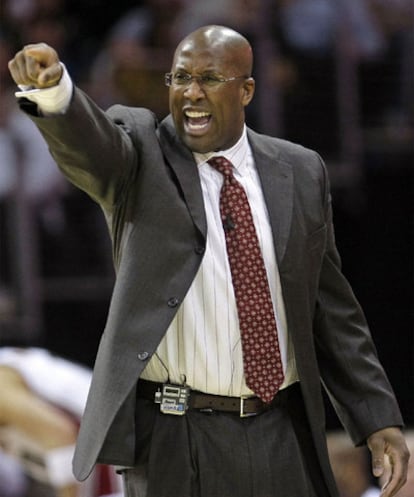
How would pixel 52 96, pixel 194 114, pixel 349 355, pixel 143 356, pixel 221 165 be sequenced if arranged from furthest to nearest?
pixel 349 355 → pixel 221 165 → pixel 194 114 → pixel 143 356 → pixel 52 96

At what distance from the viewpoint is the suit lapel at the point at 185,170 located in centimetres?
291

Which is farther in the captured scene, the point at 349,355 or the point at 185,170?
the point at 349,355

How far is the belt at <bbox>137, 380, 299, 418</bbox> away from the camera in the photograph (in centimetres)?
290

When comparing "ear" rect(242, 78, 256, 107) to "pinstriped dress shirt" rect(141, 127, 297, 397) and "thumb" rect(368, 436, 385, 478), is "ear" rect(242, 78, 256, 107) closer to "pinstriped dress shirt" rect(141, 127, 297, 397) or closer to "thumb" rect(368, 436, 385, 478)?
"pinstriped dress shirt" rect(141, 127, 297, 397)

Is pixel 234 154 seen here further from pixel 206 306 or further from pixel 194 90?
pixel 206 306

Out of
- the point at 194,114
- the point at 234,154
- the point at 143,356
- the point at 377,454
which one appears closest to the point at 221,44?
the point at 194,114

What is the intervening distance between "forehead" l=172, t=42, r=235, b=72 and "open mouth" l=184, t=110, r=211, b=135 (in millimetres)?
106

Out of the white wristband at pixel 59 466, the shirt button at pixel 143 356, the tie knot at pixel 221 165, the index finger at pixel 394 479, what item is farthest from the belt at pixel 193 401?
the white wristband at pixel 59 466

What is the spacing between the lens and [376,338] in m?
5.84

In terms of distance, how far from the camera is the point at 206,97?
289 cm

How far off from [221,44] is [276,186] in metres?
0.38

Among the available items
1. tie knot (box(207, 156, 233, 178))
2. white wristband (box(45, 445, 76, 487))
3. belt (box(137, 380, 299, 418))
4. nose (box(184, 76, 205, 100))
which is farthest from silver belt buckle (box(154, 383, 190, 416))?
white wristband (box(45, 445, 76, 487))

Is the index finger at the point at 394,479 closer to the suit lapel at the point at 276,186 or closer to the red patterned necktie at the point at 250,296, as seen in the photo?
the red patterned necktie at the point at 250,296

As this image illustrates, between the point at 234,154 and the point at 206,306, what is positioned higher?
the point at 234,154
